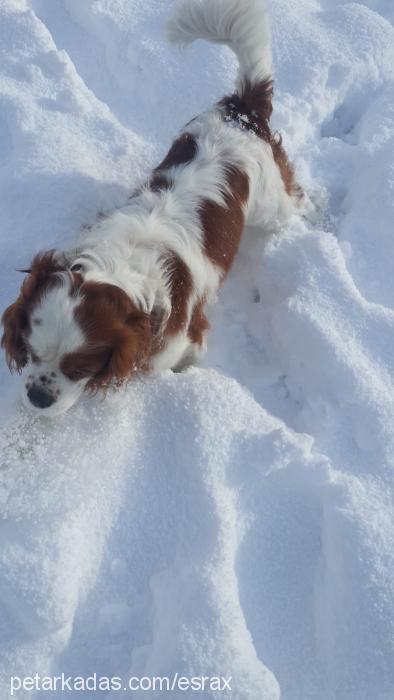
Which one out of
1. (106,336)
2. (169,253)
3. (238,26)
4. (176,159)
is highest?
(238,26)

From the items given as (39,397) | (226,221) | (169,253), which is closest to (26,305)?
(39,397)

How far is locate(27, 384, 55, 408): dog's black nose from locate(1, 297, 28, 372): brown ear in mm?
158

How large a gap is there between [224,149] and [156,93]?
1519 millimetres

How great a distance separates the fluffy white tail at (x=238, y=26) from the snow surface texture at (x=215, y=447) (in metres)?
0.82

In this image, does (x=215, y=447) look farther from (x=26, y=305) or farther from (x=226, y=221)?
(x=226, y=221)

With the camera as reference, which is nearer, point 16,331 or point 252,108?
point 16,331

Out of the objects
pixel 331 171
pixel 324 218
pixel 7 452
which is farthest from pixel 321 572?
pixel 331 171

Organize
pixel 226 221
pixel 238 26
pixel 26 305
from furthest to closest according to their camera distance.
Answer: pixel 238 26 < pixel 226 221 < pixel 26 305

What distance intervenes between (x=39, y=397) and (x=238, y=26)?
2.25 metres

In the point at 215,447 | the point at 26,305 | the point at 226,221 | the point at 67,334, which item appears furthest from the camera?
the point at 226,221

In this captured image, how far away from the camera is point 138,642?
219 cm

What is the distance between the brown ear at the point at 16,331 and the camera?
229 cm

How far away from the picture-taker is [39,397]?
2311 millimetres

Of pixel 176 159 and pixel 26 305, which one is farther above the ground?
pixel 176 159
